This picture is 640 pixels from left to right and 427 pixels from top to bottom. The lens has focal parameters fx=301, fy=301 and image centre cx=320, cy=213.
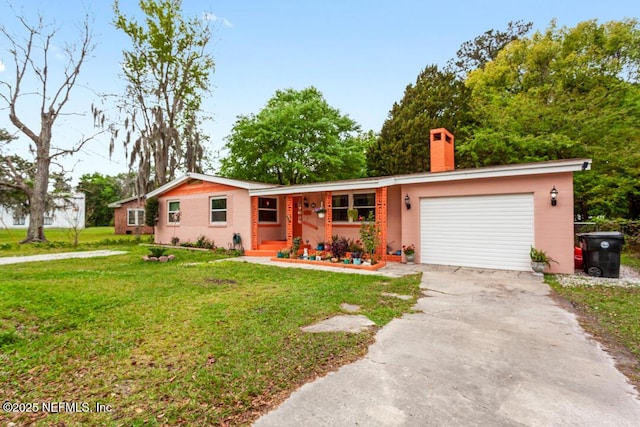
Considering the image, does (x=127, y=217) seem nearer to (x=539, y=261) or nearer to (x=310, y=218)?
(x=310, y=218)

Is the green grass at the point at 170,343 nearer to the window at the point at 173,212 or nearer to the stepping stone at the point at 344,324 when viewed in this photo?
the stepping stone at the point at 344,324

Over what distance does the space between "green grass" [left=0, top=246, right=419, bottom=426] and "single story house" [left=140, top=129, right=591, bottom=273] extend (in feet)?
10.4

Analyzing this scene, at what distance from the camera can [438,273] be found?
289 inches

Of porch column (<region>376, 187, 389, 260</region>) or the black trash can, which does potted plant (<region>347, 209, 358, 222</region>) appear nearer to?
porch column (<region>376, 187, 389, 260</region>)

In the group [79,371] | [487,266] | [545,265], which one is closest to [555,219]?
[545,265]

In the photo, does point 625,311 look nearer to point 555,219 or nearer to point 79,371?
point 555,219

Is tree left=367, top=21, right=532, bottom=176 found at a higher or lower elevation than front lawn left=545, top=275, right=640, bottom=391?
higher

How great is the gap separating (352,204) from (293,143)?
7.13 m

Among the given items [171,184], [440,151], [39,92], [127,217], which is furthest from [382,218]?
[127,217]

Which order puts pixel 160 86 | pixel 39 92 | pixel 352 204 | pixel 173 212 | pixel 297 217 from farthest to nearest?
pixel 160 86 < pixel 39 92 < pixel 173 212 < pixel 297 217 < pixel 352 204

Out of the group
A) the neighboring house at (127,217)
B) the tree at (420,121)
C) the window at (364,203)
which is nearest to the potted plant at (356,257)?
the window at (364,203)

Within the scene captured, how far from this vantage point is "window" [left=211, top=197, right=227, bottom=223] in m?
12.1

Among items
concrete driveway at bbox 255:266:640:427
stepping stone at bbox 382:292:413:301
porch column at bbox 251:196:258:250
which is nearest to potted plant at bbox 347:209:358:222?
porch column at bbox 251:196:258:250

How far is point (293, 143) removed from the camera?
16234 mm
